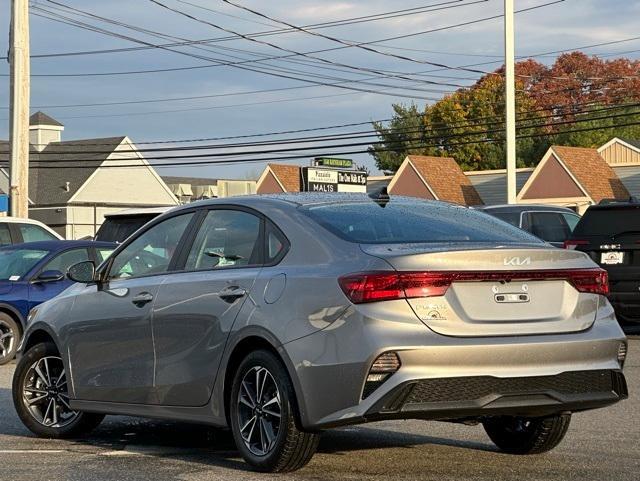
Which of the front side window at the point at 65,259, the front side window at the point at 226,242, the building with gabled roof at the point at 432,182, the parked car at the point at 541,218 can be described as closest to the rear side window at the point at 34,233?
the front side window at the point at 65,259

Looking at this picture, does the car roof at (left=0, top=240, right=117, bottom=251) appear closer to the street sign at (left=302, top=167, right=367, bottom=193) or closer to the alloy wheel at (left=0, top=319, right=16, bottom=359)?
the alloy wheel at (left=0, top=319, right=16, bottom=359)

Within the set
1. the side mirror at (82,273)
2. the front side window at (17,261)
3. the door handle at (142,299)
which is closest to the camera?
the door handle at (142,299)

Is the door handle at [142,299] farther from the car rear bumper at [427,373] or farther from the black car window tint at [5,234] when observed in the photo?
the black car window tint at [5,234]

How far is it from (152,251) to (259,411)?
5.75 ft

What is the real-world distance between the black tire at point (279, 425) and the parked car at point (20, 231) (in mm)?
14063

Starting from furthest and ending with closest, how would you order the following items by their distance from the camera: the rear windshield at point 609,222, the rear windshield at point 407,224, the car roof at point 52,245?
the rear windshield at point 609,222
the car roof at point 52,245
the rear windshield at point 407,224

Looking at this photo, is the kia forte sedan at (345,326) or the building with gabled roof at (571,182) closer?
the kia forte sedan at (345,326)

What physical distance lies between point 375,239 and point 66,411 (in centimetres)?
314

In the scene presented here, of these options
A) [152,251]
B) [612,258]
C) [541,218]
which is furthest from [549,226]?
[152,251]

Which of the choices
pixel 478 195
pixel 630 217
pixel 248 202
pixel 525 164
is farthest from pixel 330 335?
pixel 525 164

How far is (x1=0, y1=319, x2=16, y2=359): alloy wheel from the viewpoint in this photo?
16.3m

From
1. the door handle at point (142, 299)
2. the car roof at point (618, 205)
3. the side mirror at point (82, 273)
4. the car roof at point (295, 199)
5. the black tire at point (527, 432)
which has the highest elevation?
the car roof at point (295, 199)

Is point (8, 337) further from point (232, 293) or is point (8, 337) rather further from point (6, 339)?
point (232, 293)

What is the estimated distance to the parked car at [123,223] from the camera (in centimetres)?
2062
